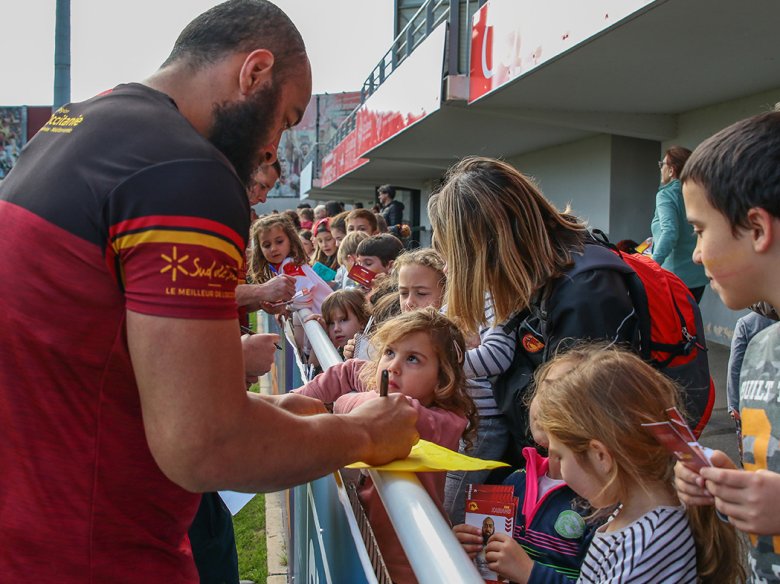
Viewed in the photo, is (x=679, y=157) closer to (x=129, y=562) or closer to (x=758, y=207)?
(x=758, y=207)

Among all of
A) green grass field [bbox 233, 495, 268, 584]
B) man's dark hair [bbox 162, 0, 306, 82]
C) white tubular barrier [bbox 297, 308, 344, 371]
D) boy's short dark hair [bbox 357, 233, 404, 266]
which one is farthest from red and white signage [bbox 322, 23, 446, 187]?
man's dark hair [bbox 162, 0, 306, 82]

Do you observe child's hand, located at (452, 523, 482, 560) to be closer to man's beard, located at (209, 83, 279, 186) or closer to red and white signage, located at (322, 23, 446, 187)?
man's beard, located at (209, 83, 279, 186)

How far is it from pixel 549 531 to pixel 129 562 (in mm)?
1257

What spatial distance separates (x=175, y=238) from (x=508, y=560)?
1218mm

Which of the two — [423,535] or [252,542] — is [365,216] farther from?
[423,535]

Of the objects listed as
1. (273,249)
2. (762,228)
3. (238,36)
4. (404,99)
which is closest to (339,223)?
(273,249)

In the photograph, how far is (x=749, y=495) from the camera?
1.35 meters

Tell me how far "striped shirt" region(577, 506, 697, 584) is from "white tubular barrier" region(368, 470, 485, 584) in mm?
544

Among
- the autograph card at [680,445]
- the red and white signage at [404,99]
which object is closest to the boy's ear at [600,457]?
the autograph card at [680,445]

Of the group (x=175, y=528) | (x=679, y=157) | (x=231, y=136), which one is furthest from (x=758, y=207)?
(x=679, y=157)

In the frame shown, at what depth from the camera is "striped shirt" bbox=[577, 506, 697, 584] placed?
175 centimetres

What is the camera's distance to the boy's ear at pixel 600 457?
75.4 inches

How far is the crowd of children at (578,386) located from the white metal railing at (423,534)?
1.54 ft

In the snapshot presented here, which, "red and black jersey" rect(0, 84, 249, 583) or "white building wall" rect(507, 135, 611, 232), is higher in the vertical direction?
"white building wall" rect(507, 135, 611, 232)
